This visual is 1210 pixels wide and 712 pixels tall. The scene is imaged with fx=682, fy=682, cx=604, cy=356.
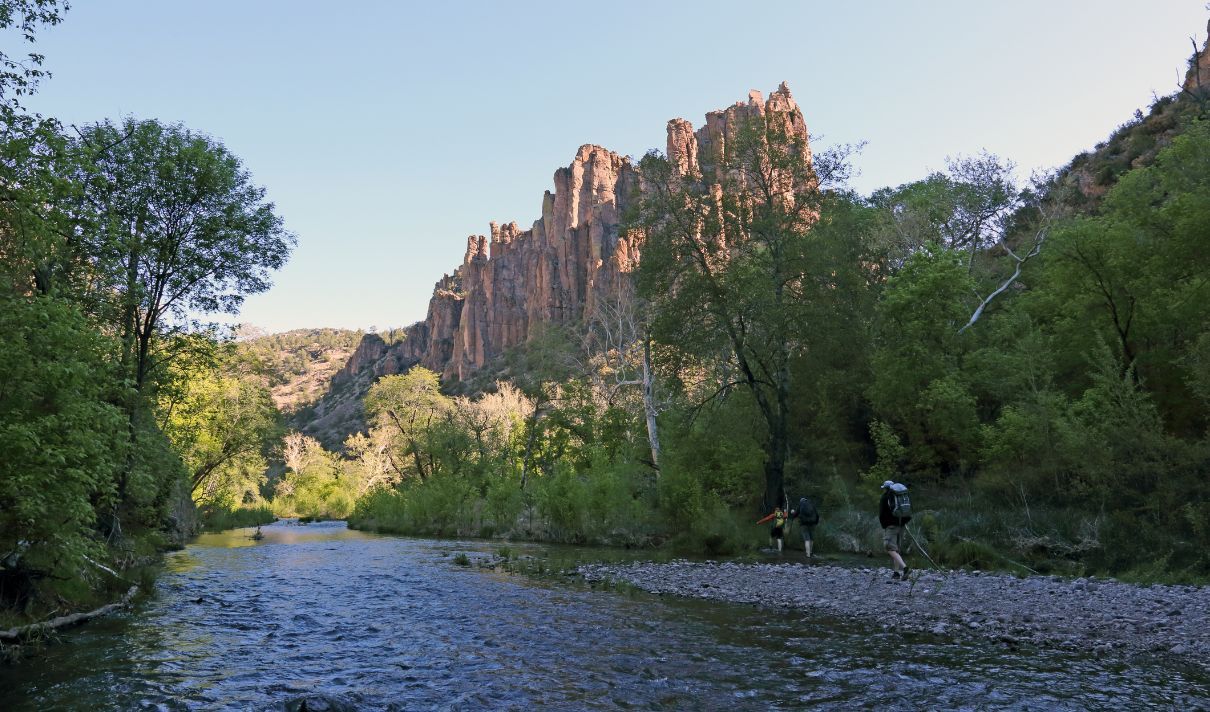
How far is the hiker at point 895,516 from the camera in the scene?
15188 mm

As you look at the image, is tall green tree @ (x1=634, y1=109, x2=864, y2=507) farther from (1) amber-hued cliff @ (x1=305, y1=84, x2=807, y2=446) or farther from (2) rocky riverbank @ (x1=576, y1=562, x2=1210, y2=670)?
(1) amber-hued cliff @ (x1=305, y1=84, x2=807, y2=446)

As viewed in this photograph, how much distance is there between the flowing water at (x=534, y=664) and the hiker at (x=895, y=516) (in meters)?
4.20

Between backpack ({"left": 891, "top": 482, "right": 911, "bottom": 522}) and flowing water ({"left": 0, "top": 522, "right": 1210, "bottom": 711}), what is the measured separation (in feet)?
13.8

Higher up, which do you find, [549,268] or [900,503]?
[549,268]

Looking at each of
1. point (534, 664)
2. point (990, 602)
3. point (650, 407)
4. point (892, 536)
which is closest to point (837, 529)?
point (892, 536)

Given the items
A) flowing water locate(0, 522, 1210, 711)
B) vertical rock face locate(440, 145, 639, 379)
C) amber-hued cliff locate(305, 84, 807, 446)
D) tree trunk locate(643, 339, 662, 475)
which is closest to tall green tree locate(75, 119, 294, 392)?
flowing water locate(0, 522, 1210, 711)

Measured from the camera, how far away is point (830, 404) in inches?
1163

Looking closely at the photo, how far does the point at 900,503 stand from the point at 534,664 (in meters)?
9.70

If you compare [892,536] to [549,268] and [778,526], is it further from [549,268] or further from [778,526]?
[549,268]

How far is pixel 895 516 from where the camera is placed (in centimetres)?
1543

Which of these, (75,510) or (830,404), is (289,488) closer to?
(830,404)

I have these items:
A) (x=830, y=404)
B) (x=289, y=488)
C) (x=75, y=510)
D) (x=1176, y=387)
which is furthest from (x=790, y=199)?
(x=289, y=488)

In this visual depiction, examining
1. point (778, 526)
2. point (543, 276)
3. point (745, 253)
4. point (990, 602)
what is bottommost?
point (990, 602)

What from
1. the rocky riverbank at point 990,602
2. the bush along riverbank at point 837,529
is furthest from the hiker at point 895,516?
the bush along riverbank at point 837,529
